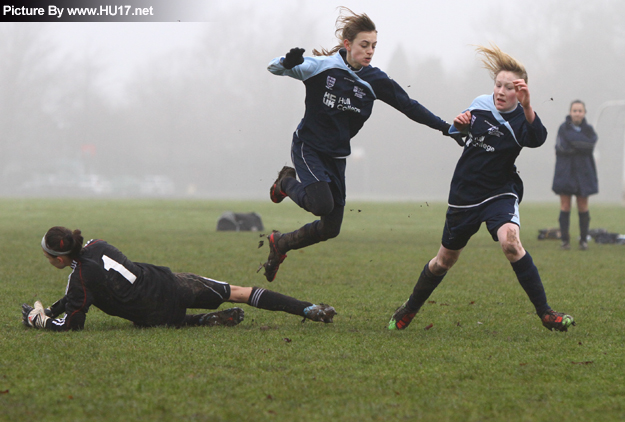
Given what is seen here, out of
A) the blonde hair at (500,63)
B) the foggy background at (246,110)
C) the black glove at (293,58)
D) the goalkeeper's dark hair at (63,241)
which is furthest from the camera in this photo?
the foggy background at (246,110)

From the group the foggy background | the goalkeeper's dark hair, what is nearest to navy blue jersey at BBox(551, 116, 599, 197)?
the goalkeeper's dark hair

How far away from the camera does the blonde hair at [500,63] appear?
5188mm

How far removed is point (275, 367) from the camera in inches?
163

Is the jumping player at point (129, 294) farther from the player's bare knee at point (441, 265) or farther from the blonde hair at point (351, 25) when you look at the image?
the blonde hair at point (351, 25)

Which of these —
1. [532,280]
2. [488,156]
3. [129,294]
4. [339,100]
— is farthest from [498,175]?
[129,294]

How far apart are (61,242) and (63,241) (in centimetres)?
1

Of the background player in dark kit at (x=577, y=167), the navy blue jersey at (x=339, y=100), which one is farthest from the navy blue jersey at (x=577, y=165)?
the navy blue jersey at (x=339, y=100)

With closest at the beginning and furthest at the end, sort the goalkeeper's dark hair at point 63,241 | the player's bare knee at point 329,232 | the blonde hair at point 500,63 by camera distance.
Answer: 1. the goalkeeper's dark hair at point 63,241
2. the blonde hair at point 500,63
3. the player's bare knee at point 329,232

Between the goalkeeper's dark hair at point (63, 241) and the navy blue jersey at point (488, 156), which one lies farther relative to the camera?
the navy blue jersey at point (488, 156)

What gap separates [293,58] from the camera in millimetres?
5500

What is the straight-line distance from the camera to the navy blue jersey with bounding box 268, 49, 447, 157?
5859 mm

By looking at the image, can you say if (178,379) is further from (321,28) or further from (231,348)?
(321,28)

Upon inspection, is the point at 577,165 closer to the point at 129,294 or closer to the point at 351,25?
the point at 351,25

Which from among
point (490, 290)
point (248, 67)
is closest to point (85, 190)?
point (248, 67)
